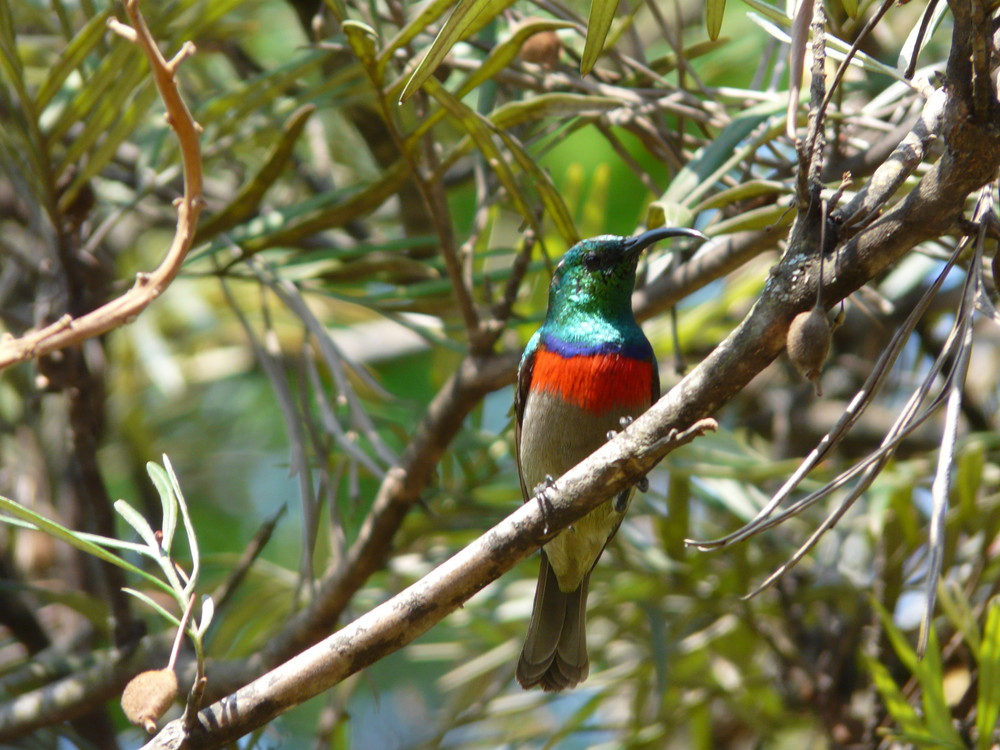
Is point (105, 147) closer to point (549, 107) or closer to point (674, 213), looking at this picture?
point (549, 107)

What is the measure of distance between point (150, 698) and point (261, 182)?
173 centimetres

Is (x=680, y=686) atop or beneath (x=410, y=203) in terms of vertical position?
beneath

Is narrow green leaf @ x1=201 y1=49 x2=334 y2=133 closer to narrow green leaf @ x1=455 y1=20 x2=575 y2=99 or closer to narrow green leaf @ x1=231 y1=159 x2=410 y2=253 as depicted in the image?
narrow green leaf @ x1=231 y1=159 x2=410 y2=253

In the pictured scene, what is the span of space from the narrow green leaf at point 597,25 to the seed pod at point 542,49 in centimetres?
101

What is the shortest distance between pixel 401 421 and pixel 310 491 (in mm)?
1281

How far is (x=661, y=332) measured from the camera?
3967mm

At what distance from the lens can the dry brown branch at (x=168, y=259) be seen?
1.75 m

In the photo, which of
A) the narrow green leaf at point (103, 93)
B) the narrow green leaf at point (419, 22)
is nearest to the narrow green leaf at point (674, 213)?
the narrow green leaf at point (419, 22)

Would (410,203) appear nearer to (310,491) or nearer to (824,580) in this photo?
(310,491)

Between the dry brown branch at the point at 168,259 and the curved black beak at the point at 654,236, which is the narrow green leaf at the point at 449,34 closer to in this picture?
the dry brown branch at the point at 168,259

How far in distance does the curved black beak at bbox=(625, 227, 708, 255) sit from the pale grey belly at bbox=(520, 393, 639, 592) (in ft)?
1.63

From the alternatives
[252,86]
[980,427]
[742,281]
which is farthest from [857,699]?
[252,86]

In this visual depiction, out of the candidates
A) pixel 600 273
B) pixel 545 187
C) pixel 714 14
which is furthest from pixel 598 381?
pixel 714 14

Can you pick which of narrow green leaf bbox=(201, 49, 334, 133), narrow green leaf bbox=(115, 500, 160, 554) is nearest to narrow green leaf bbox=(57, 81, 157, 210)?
narrow green leaf bbox=(201, 49, 334, 133)
